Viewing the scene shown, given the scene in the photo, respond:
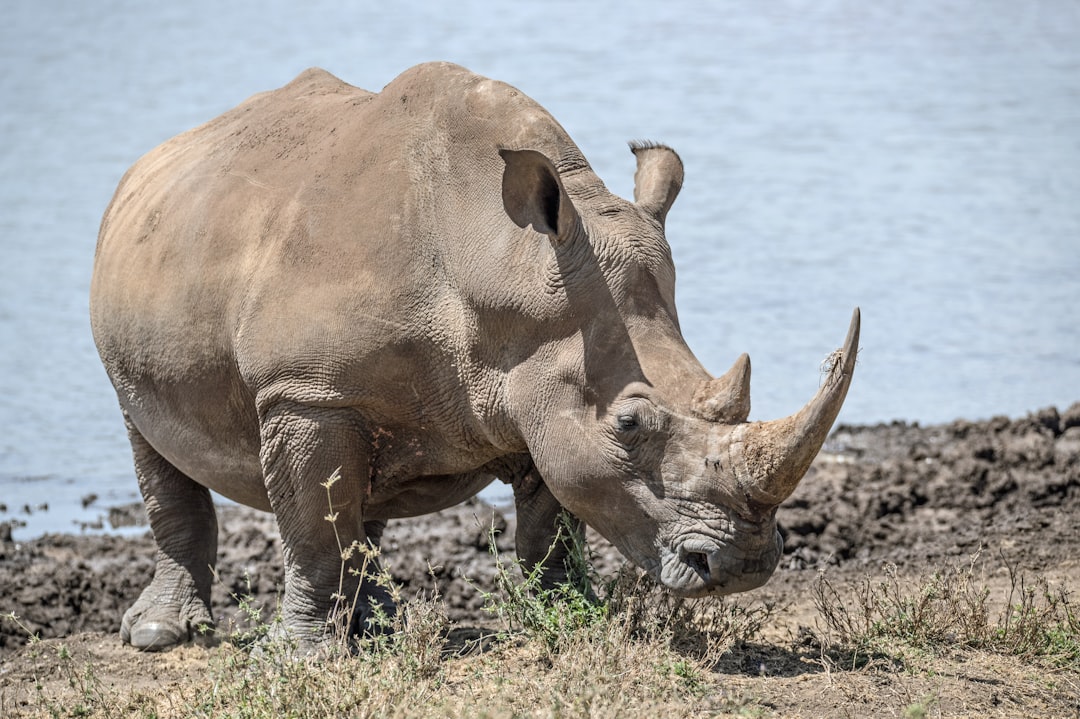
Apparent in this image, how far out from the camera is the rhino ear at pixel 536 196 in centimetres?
614

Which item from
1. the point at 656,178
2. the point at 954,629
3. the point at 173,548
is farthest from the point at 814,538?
the point at 173,548

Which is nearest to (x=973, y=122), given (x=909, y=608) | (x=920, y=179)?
(x=920, y=179)

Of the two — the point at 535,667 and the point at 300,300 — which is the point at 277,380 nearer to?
the point at 300,300

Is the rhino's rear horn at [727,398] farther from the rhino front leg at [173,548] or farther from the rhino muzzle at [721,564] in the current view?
the rhino front leg at [173,548]

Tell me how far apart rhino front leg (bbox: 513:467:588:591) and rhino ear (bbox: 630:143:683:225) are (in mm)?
1219

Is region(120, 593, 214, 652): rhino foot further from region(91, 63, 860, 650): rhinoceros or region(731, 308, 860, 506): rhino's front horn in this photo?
region(731, 308, 860, 506): rhino's front horn

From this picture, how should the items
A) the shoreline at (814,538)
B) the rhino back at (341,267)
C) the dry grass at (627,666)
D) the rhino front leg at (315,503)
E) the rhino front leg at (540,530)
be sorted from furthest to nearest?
the shoreline at (814,538) → the rhino front leg at (540,530) → the rhino front leg at (315,503) → the rhino back at (341,267) → the dry grass at (627,666)

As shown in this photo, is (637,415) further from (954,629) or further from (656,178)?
(954,629)

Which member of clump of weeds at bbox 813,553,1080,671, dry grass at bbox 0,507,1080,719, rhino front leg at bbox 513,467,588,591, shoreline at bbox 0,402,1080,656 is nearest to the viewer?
dry grass at bbox 0,507,1080,719

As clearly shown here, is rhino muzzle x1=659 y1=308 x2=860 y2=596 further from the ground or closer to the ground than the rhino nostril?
further from the ground

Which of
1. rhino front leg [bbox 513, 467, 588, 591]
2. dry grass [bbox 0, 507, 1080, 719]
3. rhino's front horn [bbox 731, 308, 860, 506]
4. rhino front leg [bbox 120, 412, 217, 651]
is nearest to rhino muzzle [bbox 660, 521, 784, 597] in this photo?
rhino's front horn [bbox 731, 308, 860, 506]

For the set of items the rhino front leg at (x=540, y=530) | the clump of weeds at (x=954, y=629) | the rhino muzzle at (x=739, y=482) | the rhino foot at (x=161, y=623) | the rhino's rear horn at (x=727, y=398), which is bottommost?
the rhino foot at (x=161, y=623)

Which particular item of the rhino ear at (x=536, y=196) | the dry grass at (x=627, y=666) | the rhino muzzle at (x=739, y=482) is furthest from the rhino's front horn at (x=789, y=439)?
the rhino ear at (x=536, y=196)

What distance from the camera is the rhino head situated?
5.80m
